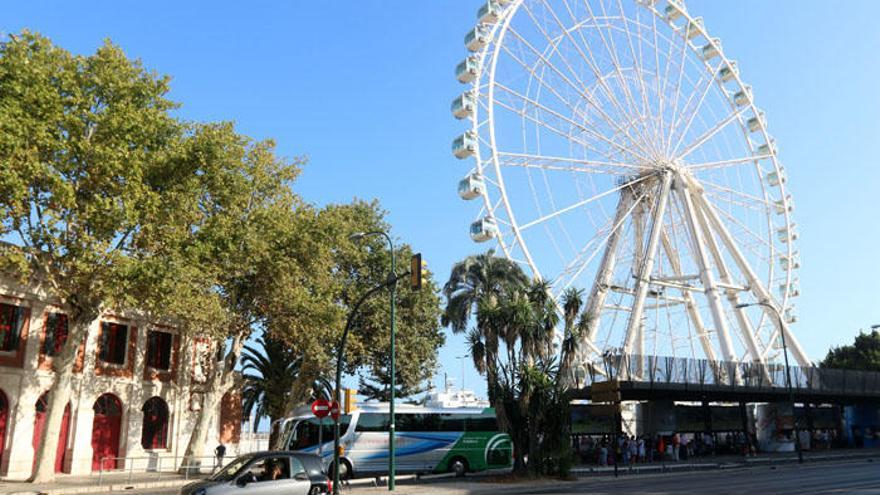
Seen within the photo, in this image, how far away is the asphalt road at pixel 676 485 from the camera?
2175 centimetres

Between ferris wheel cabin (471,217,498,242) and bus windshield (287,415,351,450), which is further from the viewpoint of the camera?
ferris wheel cabin (471,217,498,242)

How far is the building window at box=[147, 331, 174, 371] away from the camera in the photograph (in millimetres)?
38781

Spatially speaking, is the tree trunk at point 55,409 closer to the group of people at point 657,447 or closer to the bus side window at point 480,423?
the bus side window at point 480,423

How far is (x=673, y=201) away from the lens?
46.5 m

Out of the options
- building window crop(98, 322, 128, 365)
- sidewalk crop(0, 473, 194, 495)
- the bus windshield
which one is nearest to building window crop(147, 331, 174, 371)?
building window crop(98, 322, 128, 365)

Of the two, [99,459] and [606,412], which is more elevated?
[606,412]

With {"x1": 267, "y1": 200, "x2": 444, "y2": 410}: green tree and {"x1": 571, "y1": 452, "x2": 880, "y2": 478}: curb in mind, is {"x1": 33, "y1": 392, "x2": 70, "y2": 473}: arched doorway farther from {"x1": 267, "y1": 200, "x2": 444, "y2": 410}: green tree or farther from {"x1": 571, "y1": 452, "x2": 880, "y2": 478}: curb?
{"x1": 571, "y1": 452, "x2": 880, "y2": 478}: curb

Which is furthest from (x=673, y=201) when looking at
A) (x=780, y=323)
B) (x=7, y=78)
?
(x=7, y=78)

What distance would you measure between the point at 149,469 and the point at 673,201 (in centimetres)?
3364

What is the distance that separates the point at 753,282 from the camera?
158 ft

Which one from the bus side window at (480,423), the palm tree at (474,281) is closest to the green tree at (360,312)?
the palm tree at (474,281)

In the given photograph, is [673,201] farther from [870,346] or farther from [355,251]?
[870,346]

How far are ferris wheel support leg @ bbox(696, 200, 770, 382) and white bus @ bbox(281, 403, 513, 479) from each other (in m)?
22.0

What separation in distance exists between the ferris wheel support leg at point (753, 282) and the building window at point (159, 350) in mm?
32858
